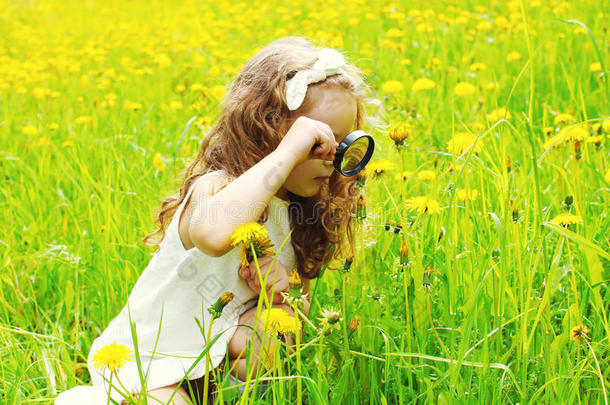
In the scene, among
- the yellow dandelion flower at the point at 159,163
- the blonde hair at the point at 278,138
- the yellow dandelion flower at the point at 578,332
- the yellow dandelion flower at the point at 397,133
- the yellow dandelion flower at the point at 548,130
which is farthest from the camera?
the yellow dandelion flower at the point at 159,163

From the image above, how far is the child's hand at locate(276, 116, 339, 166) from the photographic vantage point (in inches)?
42.2

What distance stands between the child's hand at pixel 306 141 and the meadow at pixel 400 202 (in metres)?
0.12

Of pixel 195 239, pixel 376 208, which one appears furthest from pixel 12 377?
pixel 376 208

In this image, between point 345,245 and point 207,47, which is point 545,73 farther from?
point 207,47

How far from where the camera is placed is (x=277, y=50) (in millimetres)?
1352

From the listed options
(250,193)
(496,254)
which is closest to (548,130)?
(496,254)

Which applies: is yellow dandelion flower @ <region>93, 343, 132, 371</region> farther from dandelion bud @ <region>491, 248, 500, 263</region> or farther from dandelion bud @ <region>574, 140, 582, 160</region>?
dandelion bud @ <region>574, 140, 582, 160</region>

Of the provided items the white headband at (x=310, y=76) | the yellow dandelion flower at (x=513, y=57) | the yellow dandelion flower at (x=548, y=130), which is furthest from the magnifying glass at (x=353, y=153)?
the yellow dandelion flower at (x=513, y=57)

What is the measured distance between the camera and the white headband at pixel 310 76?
1.23 meters

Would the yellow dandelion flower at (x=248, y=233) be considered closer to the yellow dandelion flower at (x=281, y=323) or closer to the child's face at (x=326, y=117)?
the yellow dandelion flower at (x=281, y=323)

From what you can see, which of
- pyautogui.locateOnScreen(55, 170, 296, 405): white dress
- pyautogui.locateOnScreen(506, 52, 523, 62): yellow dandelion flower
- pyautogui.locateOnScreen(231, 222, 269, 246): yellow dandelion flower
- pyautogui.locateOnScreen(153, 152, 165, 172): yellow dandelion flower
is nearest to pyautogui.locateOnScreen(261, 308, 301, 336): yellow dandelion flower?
pyautogui.locateOnScreen(231, 222, 269, 246): yellow dandelion flower

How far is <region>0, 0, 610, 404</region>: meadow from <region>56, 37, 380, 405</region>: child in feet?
0.40

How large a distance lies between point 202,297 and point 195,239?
0.95 ft

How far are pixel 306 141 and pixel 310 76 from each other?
8.8 inches
